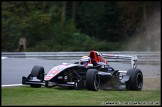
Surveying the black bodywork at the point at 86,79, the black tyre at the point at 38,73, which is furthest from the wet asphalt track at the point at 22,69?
the black bodywork at the point at 86,79

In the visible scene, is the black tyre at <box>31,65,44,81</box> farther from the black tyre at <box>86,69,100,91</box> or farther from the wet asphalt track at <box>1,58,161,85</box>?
the black tyre at <box>86,69,100,91</box>

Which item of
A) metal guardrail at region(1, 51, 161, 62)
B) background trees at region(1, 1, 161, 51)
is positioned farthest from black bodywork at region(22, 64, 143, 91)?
background trees at region(1, 1, 161, 51)

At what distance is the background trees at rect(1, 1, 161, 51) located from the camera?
37531mm

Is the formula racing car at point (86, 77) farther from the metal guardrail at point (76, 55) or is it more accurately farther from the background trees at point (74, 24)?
the background trees at point (74, 24)

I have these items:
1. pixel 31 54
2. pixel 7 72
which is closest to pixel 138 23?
pixel 31 54

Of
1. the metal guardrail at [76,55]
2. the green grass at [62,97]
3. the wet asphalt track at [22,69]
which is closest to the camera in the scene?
the green grass at [62,97]

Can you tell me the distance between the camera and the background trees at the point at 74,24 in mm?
37531

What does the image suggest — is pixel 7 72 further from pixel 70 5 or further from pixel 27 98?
pixel 70 5

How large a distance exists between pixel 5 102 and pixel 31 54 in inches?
691

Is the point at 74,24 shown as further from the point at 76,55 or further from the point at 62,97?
the point at 62,97

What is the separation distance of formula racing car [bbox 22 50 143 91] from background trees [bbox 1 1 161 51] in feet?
68.4

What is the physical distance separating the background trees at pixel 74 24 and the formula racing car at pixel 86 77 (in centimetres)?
2086

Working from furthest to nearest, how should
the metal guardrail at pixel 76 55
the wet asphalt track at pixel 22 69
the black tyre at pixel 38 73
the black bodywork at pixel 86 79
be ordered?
the metal guardrail at pixel 76 55 < the wet asphalt track at pixel 22 69 < the black tyre at pixel 38 73 < the black bodywork at pixel 86 79

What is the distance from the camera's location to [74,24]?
43188mm
